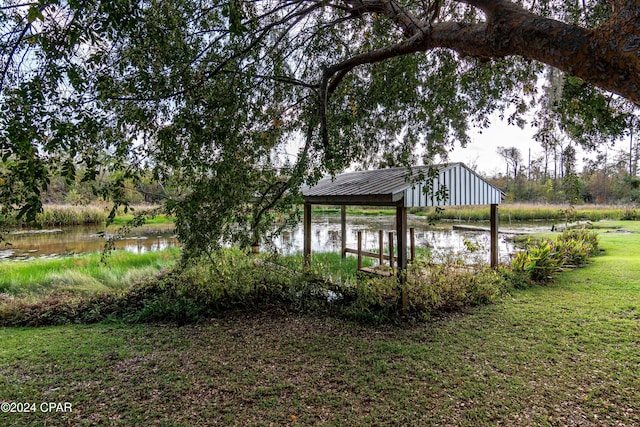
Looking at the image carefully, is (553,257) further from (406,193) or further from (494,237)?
(406,193)

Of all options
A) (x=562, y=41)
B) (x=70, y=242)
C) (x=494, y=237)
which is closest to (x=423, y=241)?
(x=494, y=237)

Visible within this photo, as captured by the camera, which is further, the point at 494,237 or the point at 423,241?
the point at 423,241

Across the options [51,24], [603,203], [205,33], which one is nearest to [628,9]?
[205,33]

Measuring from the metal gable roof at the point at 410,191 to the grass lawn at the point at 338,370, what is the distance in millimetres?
2025

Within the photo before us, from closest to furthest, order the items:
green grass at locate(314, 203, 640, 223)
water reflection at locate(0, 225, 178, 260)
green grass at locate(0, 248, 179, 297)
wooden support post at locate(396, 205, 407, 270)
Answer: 1. wooden support post at locate(396, 205, 407, 270)
2. green grass at locate(0, 248, 179, 297)
3. water reflection at locate(0, 225, 178, 260)
4. green grass at locate(314, 203, 640, 223)

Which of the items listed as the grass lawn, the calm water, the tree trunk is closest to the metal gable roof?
the grass lawn

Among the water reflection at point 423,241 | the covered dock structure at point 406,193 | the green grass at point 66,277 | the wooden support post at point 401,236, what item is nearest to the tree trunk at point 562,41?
the covered dock structure at point 406,193

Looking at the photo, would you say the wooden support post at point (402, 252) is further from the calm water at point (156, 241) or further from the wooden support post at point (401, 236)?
the calm water at point (156, 241)

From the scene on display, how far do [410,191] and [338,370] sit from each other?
2984 millimetres

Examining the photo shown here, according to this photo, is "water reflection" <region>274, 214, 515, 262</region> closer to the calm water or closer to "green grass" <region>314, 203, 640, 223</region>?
the calm water

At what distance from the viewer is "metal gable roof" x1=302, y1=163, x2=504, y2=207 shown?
18.6 ft

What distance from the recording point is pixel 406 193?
5.62 m

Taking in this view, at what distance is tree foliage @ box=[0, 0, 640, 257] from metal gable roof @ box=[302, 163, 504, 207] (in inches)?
21.9

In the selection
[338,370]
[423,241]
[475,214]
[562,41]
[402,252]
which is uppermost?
[562,41]
